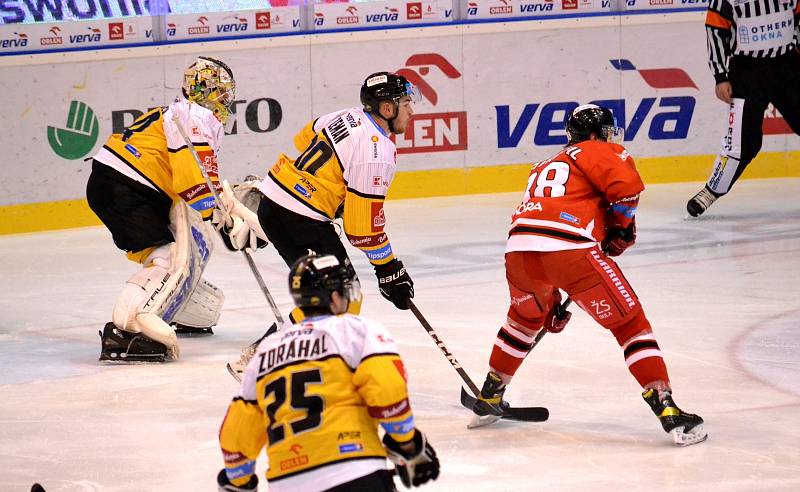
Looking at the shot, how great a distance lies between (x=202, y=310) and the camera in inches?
250

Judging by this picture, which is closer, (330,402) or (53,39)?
(330,402)

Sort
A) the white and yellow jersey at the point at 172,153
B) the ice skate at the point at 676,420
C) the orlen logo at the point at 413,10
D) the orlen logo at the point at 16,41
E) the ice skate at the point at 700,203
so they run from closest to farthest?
the ice skate at the point at 676,420 < the white and yellow jersey at the point at 172,153 < the ice skate at the point at 700,203 < the orlen logo at the point at 16,41 < the orlen logo at the point at 413,10

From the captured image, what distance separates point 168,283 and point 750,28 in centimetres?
479

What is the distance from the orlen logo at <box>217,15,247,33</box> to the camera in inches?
392

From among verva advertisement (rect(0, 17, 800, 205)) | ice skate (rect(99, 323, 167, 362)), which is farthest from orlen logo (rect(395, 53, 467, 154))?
ice skate (rect(99, 323, 167, 362))

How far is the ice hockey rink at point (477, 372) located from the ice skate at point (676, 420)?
0.13 feet

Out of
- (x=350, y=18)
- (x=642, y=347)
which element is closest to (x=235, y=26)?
(x=350, y=18)

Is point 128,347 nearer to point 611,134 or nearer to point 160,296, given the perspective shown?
Result: point 160,296

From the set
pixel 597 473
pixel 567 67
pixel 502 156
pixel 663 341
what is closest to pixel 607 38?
pixel 567 67

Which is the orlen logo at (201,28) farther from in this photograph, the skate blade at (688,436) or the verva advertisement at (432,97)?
the skate blade at (688,436)

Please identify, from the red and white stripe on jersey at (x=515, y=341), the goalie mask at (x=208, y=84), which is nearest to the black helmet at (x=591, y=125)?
the red and white stripe on jersey at (x=515, y=341)

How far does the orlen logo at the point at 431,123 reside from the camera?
10273 mm

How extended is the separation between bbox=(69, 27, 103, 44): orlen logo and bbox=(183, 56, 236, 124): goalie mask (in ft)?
13.1

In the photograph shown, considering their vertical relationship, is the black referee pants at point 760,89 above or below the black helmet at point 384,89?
below
